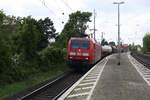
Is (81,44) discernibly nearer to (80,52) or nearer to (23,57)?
(80,52)

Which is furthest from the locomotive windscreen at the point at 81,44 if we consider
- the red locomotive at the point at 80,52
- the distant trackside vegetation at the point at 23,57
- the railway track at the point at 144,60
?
the railway track at the point at 144,60

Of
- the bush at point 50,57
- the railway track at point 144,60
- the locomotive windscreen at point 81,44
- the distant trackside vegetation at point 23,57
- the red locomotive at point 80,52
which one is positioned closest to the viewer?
the distant trackside vegetation at point 23,57

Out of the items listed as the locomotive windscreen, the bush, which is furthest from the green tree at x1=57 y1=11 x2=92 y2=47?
the locomotive windscreen

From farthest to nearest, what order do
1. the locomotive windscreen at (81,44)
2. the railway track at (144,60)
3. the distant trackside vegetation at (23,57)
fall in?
the railway track at (144,60) → the locomotive windscreen at (81,44) → the distant trackside vegetation at (23,57)

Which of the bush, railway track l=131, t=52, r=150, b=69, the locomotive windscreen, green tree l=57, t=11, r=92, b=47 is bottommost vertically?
railway track l=131, t=52, r=150, b=69

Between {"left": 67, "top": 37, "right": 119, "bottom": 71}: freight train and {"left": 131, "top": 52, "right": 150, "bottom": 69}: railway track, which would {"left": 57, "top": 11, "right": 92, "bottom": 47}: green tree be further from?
{"left": 67, "top": 37, "right": 119, "bottom": 71}: freight train

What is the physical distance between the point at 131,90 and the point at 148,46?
13906 centimetres

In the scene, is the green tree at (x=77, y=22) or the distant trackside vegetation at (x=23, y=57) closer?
the distant trackside vegetation at (x=23, y=57)

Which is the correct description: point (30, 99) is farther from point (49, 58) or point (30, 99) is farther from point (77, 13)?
point (77, 13)

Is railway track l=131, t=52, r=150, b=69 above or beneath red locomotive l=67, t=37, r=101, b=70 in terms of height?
beneath

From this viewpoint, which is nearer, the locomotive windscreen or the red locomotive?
the red locomotive

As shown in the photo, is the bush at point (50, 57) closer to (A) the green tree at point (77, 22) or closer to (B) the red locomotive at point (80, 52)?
(B) the red locomotive at point (80, 52)

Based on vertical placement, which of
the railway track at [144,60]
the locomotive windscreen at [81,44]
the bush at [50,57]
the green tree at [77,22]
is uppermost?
the green tree at [77,22]

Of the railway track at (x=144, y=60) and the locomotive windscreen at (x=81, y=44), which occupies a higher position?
the locomotive windscreen at (x=81, y=44)
